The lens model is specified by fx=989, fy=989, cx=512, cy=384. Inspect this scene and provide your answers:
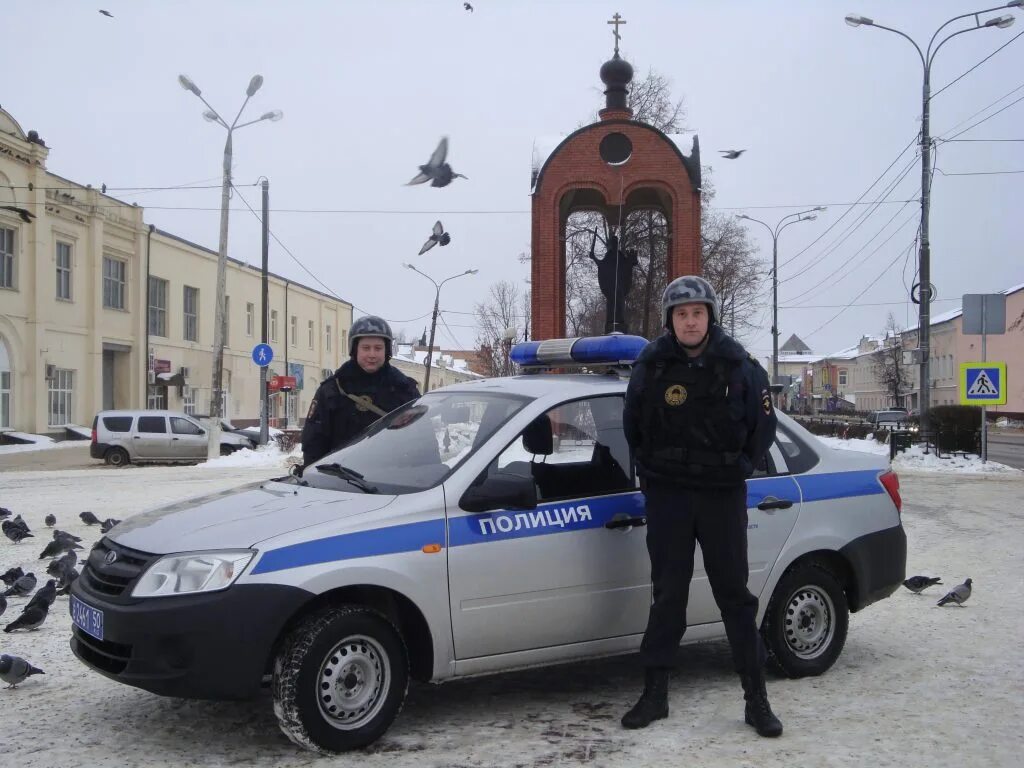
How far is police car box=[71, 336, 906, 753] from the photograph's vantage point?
3.90 metres

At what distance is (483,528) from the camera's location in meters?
4.38

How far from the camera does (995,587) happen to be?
26.2 feet

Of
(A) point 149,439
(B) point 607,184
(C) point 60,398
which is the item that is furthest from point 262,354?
(B) point 607,184

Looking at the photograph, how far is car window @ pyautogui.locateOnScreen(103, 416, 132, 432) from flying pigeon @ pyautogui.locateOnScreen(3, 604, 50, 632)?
66.5 ft

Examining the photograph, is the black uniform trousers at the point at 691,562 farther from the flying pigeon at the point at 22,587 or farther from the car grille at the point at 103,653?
the flying pigeon at the point at 22,587

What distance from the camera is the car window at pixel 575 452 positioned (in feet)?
15.3

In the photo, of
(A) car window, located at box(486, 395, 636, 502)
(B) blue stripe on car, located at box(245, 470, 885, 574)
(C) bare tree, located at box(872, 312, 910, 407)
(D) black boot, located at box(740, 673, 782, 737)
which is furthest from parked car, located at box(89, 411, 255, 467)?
(C) bare tree, located at box(872, 312, 910, 407)

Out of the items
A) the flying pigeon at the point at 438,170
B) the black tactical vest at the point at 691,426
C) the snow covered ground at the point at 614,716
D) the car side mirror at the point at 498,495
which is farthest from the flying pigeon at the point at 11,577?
the flying pigeon at the point at 438,170

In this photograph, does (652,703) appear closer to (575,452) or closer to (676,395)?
(575,452)

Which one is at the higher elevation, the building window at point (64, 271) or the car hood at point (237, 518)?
the building window at point (64, 271)

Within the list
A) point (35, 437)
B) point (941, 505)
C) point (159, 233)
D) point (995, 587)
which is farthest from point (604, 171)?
point (159, 233)

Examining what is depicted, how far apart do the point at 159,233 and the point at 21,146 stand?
30.7 feet

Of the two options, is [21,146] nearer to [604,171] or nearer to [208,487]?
[208,487]

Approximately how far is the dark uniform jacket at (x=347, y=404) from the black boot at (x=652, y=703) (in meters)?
2.36
